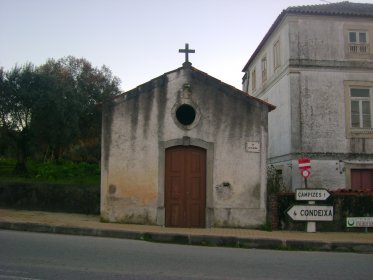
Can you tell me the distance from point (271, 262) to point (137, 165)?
621cm

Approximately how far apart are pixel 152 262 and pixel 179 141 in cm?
611

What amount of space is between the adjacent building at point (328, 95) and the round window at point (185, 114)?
7238mm

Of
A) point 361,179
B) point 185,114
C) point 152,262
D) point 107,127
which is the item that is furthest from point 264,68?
point 152,262

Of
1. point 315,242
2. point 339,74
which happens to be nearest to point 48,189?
point 315,242

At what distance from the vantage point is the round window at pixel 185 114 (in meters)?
14.0

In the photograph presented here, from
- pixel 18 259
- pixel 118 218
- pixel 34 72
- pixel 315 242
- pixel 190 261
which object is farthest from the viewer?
pixel 34 72

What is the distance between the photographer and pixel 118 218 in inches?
530

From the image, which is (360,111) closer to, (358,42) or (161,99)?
(358,42)

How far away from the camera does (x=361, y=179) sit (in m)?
19.8

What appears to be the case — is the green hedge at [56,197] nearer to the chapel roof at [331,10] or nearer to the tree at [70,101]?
the tree at [70,101]

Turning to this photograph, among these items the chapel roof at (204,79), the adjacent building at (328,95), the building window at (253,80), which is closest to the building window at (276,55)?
the adjacent building at (328,95)

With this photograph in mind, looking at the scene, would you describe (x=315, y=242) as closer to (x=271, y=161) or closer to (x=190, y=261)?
(x=190, y=261)

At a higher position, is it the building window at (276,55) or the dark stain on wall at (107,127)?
the building window at (276,55)

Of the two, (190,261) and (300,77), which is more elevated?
(300,77)
